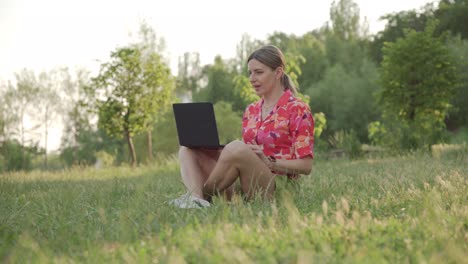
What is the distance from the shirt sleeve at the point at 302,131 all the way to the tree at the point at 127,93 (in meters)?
13.3

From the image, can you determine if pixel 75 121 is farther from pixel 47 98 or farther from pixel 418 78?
pixel 418 78

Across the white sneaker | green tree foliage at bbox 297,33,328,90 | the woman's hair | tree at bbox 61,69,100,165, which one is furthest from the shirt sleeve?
green tree foliage at bbox 297,33,328,90

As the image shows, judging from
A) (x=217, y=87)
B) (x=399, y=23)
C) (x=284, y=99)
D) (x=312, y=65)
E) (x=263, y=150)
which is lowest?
(x=263, y=150)

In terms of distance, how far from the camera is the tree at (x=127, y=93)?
17.4 metres

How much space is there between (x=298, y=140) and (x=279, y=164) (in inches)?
10.9

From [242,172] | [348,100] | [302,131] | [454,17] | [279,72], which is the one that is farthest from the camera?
[454,17]

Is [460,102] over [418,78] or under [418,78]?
under

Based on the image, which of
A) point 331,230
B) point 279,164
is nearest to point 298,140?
point 279,164

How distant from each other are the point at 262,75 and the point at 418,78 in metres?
13.7

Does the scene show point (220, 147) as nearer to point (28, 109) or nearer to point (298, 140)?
point (298, 140)

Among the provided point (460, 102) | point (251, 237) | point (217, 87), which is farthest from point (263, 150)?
point (217, 87)

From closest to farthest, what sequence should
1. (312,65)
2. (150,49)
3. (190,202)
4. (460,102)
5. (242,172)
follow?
(190,202), (242,172), (150,49), (460,102), (312,65)

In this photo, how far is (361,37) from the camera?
44094 mm

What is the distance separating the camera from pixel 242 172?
4.45m
